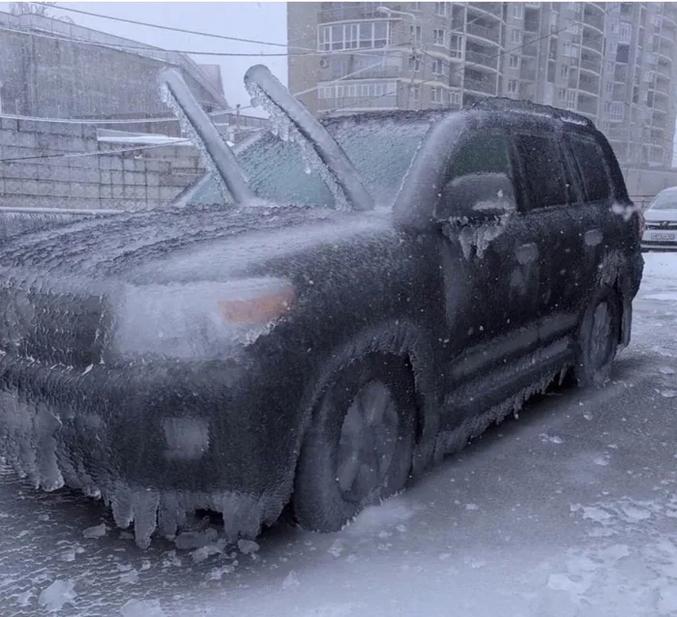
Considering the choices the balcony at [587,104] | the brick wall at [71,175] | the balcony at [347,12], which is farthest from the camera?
the balcony at [587,104]

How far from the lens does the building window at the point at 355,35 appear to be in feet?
165

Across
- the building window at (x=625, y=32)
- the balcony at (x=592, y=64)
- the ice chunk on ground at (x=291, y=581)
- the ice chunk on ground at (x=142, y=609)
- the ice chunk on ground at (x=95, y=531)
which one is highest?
the building window at (x=625, y=32)

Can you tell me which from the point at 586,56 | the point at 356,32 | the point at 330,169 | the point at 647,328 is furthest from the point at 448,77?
the point at 330,169

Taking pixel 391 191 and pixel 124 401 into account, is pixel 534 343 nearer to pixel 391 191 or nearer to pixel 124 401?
pixel 391 191

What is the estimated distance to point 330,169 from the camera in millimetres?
3301

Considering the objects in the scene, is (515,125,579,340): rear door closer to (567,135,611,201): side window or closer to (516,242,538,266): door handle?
(516,242,538,266): door handle

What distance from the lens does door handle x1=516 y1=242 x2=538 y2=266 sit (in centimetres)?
372

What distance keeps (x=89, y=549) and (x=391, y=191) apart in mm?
1904

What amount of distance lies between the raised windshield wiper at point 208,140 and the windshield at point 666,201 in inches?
564

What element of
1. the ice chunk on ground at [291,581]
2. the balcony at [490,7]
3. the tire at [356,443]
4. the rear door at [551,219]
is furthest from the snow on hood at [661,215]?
the balcony at [490,7]

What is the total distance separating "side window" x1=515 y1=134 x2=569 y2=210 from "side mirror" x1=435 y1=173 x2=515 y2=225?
0.46 metres

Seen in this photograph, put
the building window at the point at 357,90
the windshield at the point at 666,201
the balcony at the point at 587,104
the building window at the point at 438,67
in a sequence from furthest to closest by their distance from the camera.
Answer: the balcony at the point at 587,104, the building window at the point at 438,67, the building window at the point at 357,90, the windshield at the point at 666,201

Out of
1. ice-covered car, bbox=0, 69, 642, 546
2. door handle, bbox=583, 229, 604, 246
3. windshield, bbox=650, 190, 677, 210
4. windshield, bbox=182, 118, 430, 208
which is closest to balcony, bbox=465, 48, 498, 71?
windshield, bbox=650, 190, 677, 210

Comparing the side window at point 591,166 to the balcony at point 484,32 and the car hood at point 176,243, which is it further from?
the balcony at point 484,32
